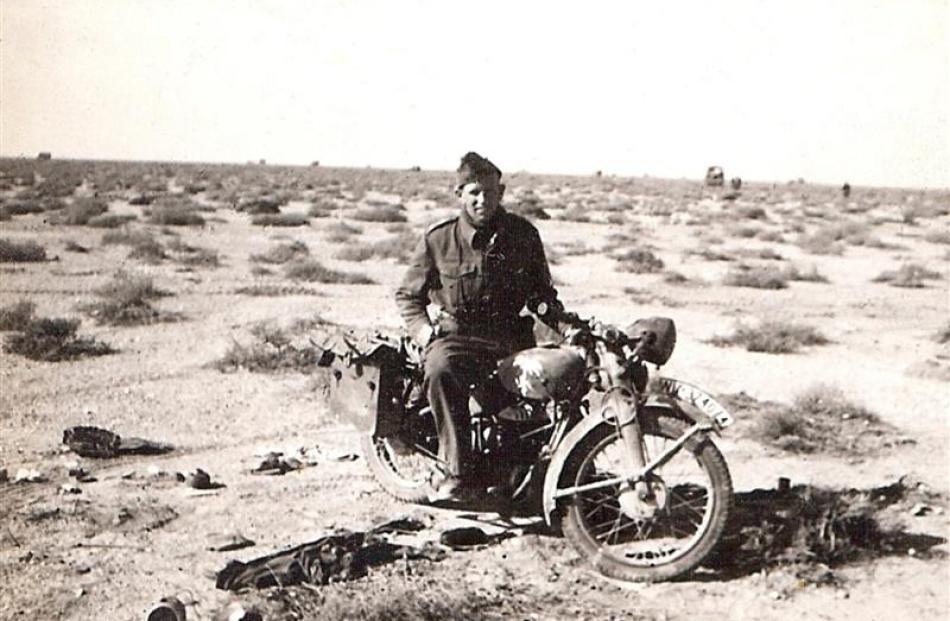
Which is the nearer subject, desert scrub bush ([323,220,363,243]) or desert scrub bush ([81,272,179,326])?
desert scrub bush ([81,272,179,326])

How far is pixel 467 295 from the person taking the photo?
4828 mm

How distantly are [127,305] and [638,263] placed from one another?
10819mm

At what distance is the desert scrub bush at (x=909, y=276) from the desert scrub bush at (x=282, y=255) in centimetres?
1189

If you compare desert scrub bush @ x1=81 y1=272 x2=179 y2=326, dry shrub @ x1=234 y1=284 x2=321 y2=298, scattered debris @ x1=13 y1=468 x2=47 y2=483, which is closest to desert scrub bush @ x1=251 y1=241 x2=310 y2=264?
dry shrub @ x1=234 y1=284 x2=321 y2=298

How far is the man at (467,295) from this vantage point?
15.0 feet

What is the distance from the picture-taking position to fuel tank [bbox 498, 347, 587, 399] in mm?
4332

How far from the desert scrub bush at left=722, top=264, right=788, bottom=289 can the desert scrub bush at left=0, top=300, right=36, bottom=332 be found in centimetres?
1193

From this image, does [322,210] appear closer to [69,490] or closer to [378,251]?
[378,251]

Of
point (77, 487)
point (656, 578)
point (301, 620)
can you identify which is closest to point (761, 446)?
point (656, 578)

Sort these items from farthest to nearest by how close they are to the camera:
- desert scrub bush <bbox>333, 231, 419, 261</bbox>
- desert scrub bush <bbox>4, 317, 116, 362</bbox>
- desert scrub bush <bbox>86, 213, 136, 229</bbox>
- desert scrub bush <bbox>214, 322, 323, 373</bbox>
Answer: desert scrub bush <bbox>86, 213, 136, 229</bbox>
desert scrub bush <bbox>333, 231, 419, 261</bbox>
desert scrub bush <bbox>4, 317, 116, 362</bbox>
desert scrub bush <bbox>214, 322, 323, 373</bbox>

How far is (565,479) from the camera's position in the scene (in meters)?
4.27

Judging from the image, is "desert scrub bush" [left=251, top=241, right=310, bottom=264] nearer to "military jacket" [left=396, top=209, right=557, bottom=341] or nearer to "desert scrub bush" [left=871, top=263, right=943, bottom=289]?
"desert scrub bush" [left=871, top=263, right=943, bottom=289]

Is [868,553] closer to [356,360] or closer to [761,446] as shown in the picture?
[761,446]

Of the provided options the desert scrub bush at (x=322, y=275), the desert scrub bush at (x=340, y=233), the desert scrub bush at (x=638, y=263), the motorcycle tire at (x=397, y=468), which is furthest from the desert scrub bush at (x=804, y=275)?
the motorcycle tire at (x=397, y=468)
